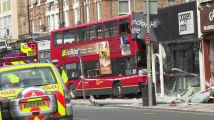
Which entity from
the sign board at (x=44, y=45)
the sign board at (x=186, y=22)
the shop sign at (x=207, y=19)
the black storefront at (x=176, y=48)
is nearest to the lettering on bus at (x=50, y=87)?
the shop sign at (x=207, y=19)

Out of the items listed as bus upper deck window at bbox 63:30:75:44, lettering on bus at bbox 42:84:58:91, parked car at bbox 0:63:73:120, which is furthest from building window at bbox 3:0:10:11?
lettering on bus at bbox 42:84:58:91

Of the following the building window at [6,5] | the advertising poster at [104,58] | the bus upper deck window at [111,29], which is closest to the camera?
the bus upper deck window at [111,29]

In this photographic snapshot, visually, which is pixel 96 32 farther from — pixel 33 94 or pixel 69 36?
pixel 33 94

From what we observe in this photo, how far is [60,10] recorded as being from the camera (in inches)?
1945

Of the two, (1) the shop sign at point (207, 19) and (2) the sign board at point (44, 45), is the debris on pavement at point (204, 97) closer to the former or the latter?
(1) the shop sign at point (207, 19)

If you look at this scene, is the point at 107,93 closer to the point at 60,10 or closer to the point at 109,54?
the point at 109,54

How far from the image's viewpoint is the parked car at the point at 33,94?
33.3 ft

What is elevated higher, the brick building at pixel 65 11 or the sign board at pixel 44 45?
the brick building at pixel 65 11

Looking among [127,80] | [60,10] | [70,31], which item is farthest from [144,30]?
[60,10]

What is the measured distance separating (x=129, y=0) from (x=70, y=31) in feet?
36.7

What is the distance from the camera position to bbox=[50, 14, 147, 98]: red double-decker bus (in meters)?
27.7

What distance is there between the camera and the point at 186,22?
2408 centimetres

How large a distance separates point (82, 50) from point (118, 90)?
13.4 ft

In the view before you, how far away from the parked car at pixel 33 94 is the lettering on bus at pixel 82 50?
1885 centimetres
